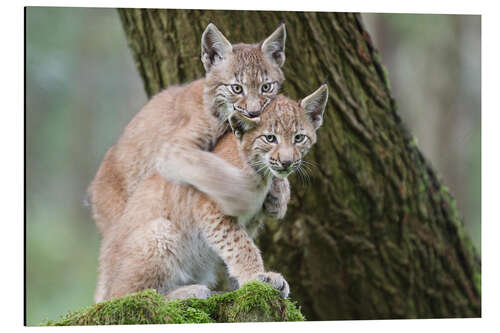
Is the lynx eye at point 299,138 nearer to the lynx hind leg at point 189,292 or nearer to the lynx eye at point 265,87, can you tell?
the lynx eye at point 265,87

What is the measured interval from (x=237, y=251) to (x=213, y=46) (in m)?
1.47

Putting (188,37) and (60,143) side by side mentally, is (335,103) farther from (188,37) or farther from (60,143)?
(60,143)

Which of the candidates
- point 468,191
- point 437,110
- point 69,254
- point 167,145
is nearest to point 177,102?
point 167,145

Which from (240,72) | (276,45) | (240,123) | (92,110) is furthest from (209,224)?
(92,110)

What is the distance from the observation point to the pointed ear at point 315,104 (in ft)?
14.8

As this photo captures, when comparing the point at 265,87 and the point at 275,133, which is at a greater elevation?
the point at 265,87

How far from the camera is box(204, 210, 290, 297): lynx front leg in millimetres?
4391

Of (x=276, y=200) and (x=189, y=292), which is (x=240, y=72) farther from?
(x=189, y=292)

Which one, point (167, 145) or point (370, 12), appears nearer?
point (167, 145)

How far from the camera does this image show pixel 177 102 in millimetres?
5184

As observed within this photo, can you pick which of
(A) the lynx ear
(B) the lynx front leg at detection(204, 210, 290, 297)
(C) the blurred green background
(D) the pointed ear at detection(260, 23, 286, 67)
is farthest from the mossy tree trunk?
(B) the lynx front leg at detection(204, 210, 290, 297)

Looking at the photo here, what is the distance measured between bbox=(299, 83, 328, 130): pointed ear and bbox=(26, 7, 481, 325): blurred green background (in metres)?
1.81

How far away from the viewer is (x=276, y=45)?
479 centimetres

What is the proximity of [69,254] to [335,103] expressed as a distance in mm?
2684
